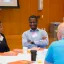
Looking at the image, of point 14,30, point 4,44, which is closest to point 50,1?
point 14,30

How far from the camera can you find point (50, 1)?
6.09 m

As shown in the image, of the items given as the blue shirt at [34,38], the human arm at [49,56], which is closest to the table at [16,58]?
the blue shirt at [34,38]

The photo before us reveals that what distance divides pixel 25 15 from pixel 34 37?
1515 millimetres

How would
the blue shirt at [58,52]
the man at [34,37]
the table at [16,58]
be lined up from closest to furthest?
the blue shirt at [58,52] → the table at [16,58] → the man at [34,37]

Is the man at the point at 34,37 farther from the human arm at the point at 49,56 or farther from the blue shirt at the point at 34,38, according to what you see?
the human arm at the point at 49,56

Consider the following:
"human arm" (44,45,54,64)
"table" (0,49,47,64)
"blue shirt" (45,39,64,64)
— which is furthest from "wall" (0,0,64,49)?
"blue shirt" (45,39,64,64)

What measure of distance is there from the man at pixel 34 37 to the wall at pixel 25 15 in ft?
4.10

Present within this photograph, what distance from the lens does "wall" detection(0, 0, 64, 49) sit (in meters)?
5.83

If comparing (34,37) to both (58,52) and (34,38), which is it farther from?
(58,52)

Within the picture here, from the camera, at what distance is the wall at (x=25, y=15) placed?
230 inches

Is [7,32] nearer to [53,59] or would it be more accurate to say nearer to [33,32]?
[33,32]

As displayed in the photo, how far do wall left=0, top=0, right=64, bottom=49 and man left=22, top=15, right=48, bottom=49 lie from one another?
4.10 ft

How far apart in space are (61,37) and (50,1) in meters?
4.17

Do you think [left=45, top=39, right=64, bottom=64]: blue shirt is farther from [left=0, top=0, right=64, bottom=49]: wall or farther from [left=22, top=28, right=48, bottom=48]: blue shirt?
[left=0, top=0, right=64, bottom=49]: wall
